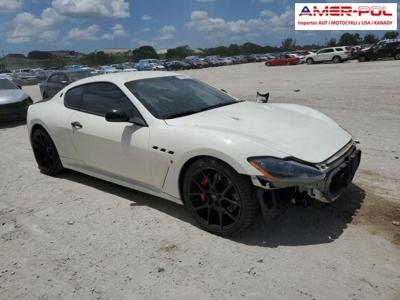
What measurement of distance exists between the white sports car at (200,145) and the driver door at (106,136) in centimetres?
1

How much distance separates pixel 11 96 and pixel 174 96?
8.61m

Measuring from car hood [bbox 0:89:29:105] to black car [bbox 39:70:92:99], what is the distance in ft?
4.42

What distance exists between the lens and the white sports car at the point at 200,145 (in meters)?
3.26

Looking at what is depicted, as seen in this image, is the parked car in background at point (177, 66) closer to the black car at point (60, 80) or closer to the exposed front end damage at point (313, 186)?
the black car at point (60, 80)

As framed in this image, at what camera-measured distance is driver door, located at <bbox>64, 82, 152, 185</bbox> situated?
4.03m

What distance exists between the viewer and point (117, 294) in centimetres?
288

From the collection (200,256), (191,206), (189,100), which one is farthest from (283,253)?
(189,100)

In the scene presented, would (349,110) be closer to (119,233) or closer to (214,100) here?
(214,100)

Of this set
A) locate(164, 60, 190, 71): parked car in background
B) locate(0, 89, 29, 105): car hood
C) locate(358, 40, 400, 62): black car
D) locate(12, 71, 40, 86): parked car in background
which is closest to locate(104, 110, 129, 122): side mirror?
locate(0, 89, 29, 105): car hood

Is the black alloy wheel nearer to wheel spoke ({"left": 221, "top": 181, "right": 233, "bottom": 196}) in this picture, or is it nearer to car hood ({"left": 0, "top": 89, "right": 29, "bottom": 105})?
wheel spoke ({"left": 221, "top": 181, "right": 233, "bottom": 196})

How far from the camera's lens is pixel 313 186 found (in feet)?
10.5

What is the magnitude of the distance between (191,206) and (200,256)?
556 mm

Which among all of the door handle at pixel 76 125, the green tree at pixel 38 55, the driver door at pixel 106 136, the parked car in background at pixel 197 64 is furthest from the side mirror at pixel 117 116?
the green tree at pixel 38 55

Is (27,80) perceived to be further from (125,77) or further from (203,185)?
(203,185)
